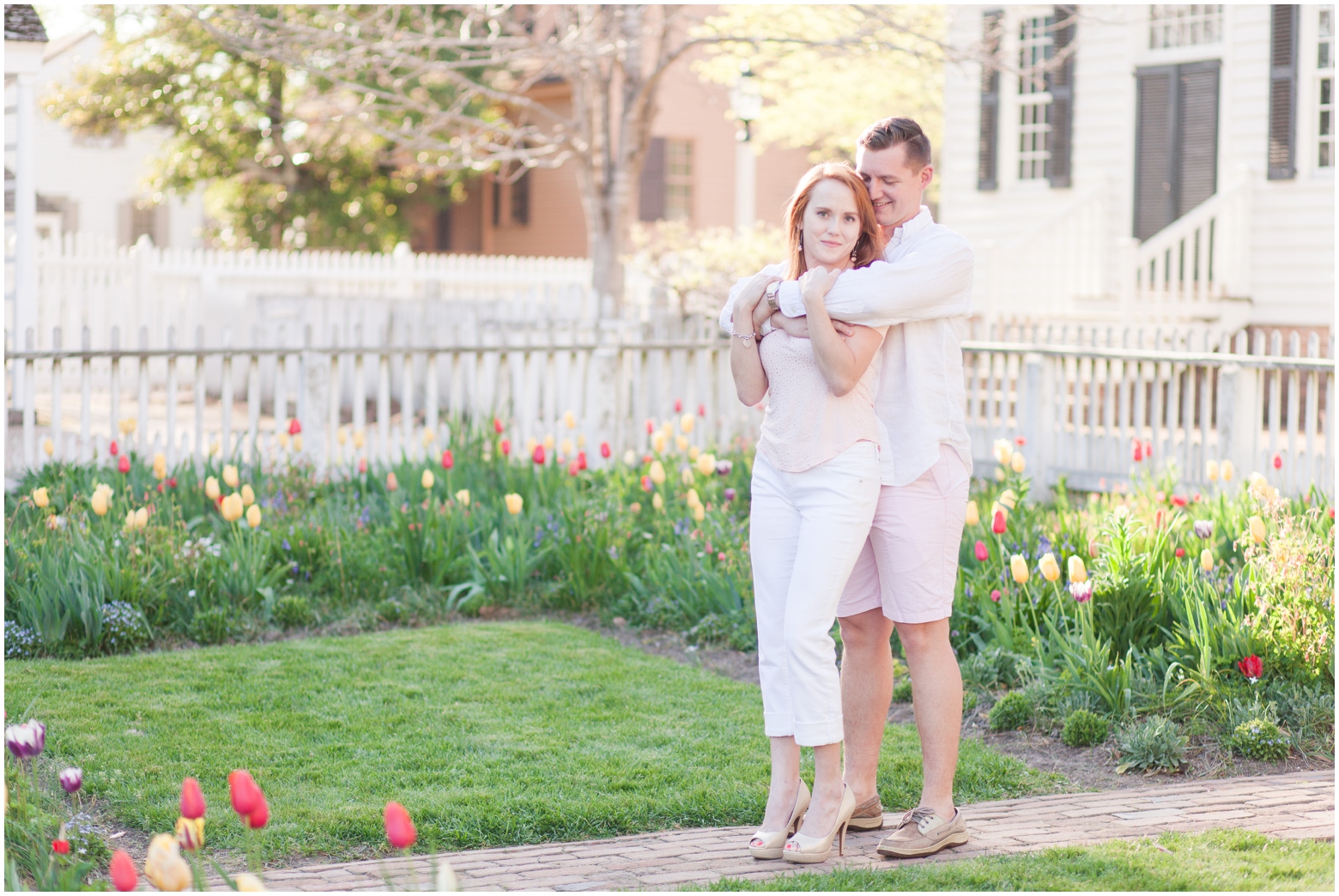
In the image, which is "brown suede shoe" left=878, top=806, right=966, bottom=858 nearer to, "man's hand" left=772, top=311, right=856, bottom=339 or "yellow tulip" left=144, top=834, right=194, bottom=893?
"man's hand" left=772, top=311, right=856, bottom=339

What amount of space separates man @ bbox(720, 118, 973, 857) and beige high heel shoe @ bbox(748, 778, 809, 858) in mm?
220

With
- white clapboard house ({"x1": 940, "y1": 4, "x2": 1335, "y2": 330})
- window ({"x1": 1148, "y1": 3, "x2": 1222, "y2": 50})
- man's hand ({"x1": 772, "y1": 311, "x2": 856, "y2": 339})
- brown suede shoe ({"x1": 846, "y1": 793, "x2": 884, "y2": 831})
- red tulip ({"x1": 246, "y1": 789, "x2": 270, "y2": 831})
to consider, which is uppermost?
window ({"x1": 1148, "y1": 3, "x2": 1222, "y2": 50})

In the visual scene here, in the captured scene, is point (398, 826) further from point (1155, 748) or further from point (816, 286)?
point (1155, 748)

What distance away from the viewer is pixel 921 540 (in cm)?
370

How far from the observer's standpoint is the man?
12.1 ft

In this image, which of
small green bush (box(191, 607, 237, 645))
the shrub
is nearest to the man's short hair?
the shrub

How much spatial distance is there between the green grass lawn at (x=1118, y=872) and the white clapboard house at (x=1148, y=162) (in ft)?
32.1

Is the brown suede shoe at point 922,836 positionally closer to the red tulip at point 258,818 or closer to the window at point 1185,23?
the red tulip at point 258,818

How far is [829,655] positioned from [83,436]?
249 inches

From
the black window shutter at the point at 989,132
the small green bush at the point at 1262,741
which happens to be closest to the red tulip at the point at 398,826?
the small green bush at the point at 1262,741

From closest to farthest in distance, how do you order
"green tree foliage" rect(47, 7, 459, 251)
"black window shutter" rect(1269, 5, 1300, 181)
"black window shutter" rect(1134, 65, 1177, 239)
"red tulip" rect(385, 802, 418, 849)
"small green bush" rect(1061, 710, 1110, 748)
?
1. "red tulip" rect(385, 802, 418, 849)
2. "small green bush" rect(1061, 710, 1110, 748)
3. "black window shutter" rect(1269, 5, 1300, 181)
4. "black window shutter" rect(1134, 65, 1177, 239)
5. "green tree foliage" rect(47, 7, 459, 251)

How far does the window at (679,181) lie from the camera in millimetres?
26281

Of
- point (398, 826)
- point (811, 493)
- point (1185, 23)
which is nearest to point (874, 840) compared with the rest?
point (811, 493)

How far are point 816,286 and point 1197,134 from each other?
13236 mm
